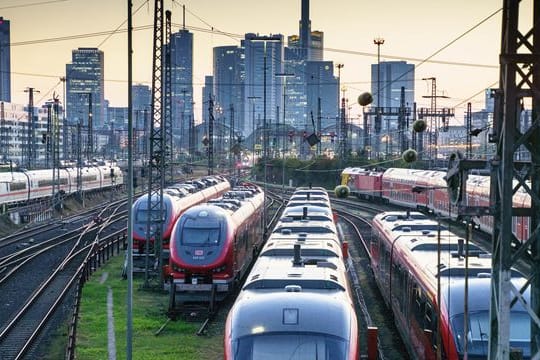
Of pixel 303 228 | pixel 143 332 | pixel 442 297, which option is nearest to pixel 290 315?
pixel 442 297

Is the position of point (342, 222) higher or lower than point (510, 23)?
lower

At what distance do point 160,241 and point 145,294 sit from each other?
1.91 m

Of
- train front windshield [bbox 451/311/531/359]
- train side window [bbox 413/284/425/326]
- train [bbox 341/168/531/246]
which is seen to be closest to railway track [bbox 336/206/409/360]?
train side window [bbox 413/284/425/326]

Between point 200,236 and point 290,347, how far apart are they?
14081 mm

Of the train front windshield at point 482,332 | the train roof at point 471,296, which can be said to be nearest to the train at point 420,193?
the train roof at point 471,296

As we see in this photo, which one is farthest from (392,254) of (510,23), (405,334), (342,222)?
(342,222)

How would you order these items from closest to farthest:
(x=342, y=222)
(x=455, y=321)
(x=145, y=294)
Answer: (x=455, y=321) → (x=145, y=294) → (x=342, y=222)

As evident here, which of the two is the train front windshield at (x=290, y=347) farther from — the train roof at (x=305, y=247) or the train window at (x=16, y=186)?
the train window at (x=16, y=186)

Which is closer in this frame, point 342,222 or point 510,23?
point 510,23

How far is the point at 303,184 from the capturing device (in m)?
85.3

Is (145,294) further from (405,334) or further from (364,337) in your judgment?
(405,334)

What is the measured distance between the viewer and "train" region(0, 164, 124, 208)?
185 feet

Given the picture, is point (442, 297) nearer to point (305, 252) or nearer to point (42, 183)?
point (305, 252)

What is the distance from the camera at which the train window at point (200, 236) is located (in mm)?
24644
